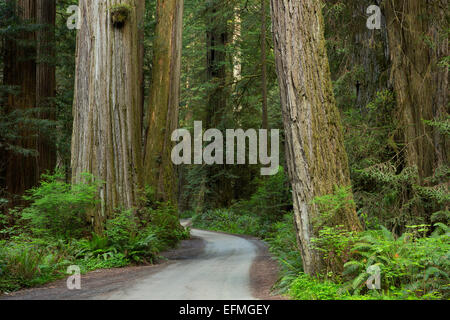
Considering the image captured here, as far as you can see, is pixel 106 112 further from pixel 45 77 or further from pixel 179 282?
pixel 45 77

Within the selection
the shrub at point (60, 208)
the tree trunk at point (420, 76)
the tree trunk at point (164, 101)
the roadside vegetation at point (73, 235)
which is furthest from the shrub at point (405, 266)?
the tree trunk at point (164, 101)

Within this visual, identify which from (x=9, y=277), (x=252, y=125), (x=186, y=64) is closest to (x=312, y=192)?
(x=9, y=277)

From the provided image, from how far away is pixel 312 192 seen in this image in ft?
19.3

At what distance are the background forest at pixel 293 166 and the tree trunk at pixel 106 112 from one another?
0.24 feet

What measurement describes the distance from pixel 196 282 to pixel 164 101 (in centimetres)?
928

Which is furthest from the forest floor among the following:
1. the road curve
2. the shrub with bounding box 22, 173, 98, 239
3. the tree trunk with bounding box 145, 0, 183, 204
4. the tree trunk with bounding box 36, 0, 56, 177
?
the tree trunk with bounding box 36, 0, 56, 177

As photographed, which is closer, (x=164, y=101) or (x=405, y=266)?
(x=405, y=266)

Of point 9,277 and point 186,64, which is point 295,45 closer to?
point 9,277

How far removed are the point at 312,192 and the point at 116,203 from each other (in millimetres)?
5213

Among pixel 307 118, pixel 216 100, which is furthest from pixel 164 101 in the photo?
pixel 216 100

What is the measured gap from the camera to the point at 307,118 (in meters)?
6.06

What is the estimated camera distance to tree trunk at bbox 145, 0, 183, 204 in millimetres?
14305

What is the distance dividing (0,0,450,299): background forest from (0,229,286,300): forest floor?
0.45 meters

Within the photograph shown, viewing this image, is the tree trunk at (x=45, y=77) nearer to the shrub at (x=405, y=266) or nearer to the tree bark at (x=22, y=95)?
the tree bark at (x=22, y=95)
